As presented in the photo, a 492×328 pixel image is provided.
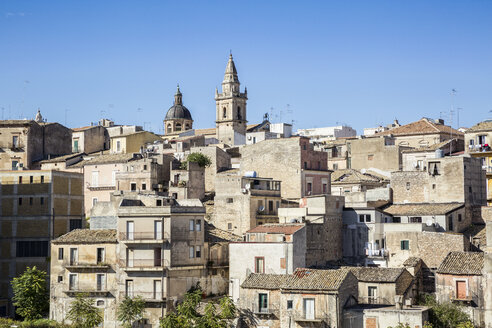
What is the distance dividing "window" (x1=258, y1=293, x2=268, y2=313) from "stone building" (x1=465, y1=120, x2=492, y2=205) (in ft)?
83.5

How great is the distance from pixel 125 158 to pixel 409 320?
39.6 metres

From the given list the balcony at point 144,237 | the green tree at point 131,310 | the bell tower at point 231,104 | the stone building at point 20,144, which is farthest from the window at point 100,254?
the bell tower at point 231,104

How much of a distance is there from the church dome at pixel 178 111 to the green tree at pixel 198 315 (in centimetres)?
7865

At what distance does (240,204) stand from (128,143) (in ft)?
115

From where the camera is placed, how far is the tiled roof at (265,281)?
161 ft

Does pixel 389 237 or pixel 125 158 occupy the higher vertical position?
pixel 125 158

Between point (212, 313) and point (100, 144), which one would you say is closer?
point (212, 313)

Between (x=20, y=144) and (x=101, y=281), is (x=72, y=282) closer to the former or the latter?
(x=101, y=281)

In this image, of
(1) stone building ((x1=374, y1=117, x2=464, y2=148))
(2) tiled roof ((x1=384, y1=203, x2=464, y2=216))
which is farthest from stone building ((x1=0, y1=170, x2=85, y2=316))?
(1) stone building ((x1=374, y1=117, x2=464, y2=148))

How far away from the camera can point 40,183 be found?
6631 centimetres

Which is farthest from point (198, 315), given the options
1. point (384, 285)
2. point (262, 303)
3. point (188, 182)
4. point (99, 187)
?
point (99, 187)

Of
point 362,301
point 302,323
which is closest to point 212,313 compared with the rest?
point 302,323

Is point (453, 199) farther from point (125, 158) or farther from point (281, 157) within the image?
point (125, 158)

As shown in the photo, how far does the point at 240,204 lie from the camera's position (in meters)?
60.0
